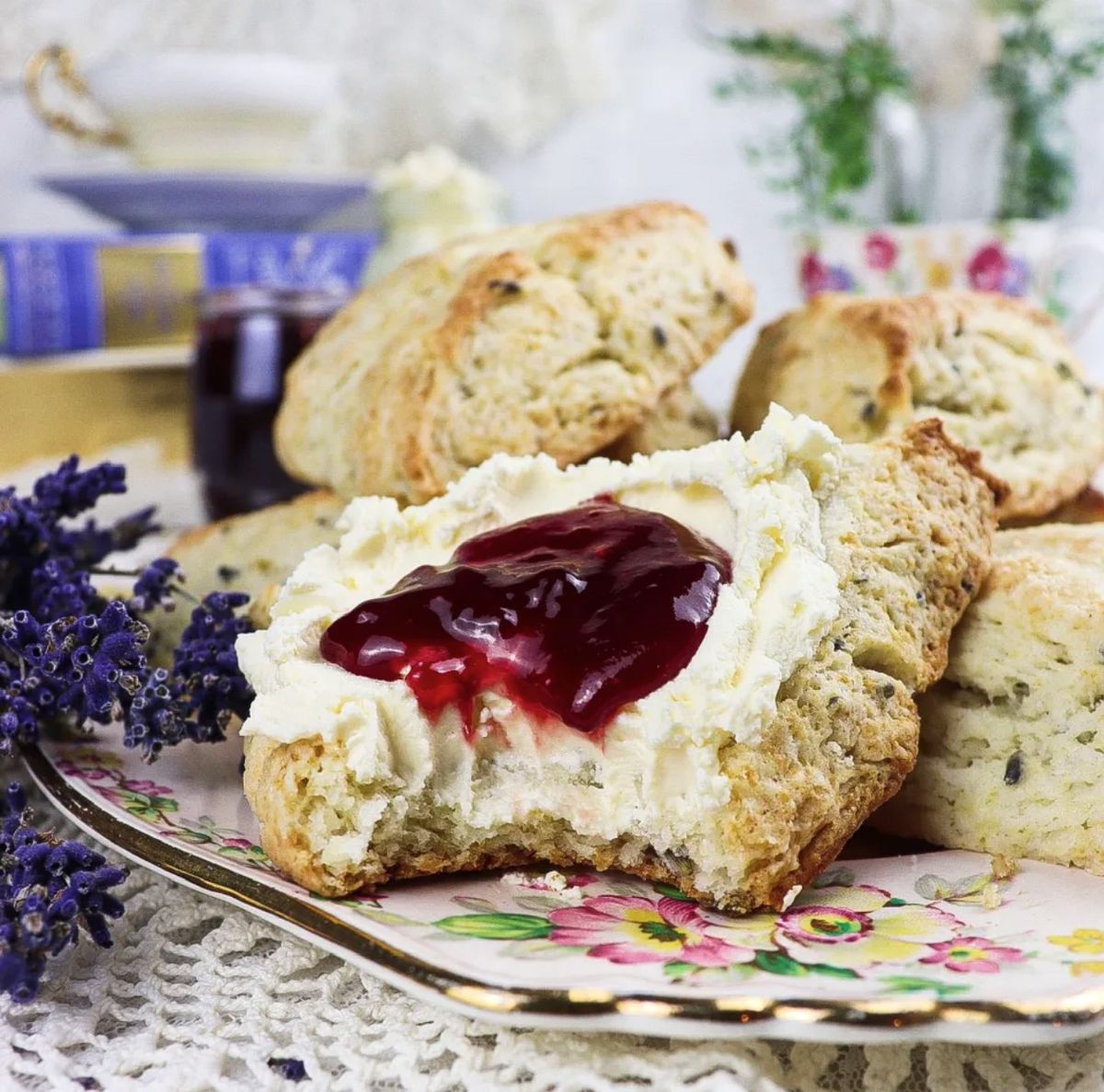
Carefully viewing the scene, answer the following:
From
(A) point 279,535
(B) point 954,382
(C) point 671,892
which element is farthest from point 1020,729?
(A) point 279,535

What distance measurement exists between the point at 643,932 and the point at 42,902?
1.81 ft

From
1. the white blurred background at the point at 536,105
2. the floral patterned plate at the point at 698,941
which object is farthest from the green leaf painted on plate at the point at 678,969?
the white blurred background at the point at 536,105

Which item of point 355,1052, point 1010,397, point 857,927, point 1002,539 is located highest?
point 1010,397

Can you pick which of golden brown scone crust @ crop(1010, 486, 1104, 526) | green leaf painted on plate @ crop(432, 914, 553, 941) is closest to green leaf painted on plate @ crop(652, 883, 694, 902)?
green leaf painted on plate @ crop(432, 914, 553, 941)

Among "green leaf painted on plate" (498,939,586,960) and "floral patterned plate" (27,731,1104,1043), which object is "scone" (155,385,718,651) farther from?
"green leaf painted on plate" (498,939,586,960)

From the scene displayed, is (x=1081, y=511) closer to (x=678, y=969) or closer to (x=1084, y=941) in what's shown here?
(x=1084, y=941)

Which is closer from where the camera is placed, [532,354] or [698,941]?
[698,941]

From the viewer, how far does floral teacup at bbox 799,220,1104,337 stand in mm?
3172

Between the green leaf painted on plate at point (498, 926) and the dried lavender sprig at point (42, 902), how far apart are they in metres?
0.33

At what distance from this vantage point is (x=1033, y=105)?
363cm

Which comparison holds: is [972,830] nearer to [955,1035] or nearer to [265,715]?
[955,1035]

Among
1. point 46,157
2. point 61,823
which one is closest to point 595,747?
point 61,823

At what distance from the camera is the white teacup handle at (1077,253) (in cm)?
316

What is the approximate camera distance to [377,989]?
1.36 meters
